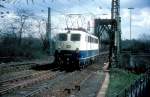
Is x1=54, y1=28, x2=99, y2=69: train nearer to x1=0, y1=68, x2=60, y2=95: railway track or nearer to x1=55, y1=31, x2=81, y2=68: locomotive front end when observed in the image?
x1=55, y1=31, x2=81, y2=68: locomotive front end

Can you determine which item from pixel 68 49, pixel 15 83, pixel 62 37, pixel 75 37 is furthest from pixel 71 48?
pixel 15 83

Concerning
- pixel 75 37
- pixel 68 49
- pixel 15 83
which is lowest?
pixel 15 83

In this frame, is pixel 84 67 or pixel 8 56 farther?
pixel 8 56

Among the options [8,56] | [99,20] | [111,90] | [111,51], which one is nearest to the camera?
[111,90]

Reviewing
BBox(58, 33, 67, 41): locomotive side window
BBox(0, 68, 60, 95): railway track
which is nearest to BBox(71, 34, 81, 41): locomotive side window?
BBox(58, 33, 67, 41): locomotive side window

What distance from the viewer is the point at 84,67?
33.0m

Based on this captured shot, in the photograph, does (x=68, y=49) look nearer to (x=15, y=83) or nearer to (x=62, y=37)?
(x=62, y=37)

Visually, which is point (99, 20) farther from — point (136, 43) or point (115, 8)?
point (136, 43)

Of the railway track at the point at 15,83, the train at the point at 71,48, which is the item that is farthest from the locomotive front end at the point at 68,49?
the railway track at the point at 15,83

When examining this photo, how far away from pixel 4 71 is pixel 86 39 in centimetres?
775

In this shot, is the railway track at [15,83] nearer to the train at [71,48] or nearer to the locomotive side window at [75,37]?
the train at [71,48]

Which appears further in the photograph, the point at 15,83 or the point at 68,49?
the point at 68,49

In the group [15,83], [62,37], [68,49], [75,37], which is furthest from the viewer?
[62,37]

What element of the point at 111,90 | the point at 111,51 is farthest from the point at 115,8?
the point at 111,90
